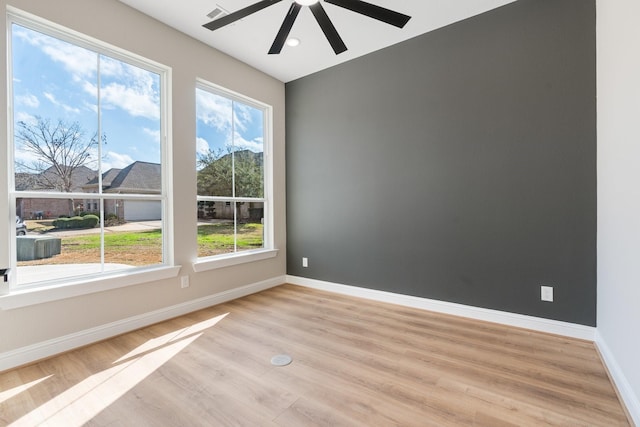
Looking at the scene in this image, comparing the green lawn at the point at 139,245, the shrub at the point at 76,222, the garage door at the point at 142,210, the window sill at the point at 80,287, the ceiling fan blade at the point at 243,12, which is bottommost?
the window sill at the point at 80,287

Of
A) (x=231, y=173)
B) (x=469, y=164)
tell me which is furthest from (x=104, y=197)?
(x=469, y=164)

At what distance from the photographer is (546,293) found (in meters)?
2.61

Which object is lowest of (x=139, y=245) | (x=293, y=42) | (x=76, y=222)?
(x=139, y=245)

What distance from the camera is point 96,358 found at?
7.37 feet

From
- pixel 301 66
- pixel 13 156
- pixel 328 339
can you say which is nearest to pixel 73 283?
pixel 13 156

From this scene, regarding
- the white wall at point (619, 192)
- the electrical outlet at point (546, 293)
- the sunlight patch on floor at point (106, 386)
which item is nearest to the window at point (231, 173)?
the sunlight patch on floor at point (106, 386)

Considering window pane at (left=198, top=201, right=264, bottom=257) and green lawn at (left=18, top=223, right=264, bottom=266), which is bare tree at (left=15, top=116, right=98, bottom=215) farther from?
window pane at (left=198, top=201, right=264, bottom=257)

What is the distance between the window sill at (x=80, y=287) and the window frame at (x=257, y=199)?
43cm

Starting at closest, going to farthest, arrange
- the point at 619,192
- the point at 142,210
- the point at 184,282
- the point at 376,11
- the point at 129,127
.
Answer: the point at 619,192
the point at 376,11
the point at 129,127
the point at 142,210
the point at 184,282

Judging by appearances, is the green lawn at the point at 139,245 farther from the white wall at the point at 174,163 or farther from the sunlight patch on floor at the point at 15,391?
the sunlight patch on floor at the point at 15,391

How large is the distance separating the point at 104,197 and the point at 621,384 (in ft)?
13.1

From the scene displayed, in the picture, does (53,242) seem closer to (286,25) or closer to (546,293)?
(286,25)

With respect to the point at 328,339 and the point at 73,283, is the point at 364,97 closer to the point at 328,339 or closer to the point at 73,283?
the point at 328,339

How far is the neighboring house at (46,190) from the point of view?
7.29ft
